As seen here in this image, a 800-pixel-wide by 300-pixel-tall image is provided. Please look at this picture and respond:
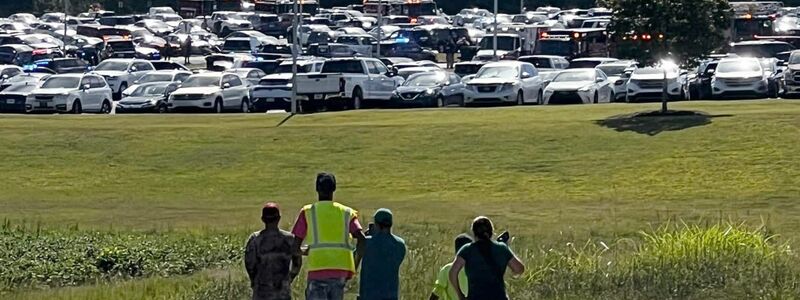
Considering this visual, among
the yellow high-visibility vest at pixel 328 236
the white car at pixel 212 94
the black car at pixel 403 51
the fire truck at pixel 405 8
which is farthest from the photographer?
the fire truck at pixel 405 8

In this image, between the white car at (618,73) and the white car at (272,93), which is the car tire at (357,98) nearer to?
the white car at (272,93)

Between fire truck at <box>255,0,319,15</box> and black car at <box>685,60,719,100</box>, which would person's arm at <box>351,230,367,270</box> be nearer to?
black car at <box>685,60,719,100</box>

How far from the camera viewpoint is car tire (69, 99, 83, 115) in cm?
4903

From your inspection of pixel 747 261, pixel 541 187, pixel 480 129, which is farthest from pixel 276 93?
pixel 747 261

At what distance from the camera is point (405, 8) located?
349 ft

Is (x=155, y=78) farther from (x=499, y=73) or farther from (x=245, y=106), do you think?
(x=499, y=73)

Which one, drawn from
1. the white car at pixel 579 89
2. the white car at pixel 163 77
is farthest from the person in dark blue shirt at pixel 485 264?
the white car at pixel 163 77

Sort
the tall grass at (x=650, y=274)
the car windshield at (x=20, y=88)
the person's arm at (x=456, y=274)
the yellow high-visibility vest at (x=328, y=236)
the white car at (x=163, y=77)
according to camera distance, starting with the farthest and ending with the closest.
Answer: the white car at (x=163, y=77)
the car windshield at (x=20, y=88)
the tall grass at (x=650, y=274)
the yellow high-visibility vest at (x=328, y=236)
the person's arm at (x=456, y=274)

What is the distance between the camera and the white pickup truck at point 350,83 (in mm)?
45406

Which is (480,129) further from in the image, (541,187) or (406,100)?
(406,100)

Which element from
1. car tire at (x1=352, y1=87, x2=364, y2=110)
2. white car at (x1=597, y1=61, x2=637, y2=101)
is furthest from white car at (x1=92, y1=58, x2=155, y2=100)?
white car at (x1=597, y1=61, x2=637, y2=101)

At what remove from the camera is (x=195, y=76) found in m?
50.8

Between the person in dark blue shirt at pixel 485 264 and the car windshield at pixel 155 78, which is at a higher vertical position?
the person in dark blue shirt at pixel 485 264

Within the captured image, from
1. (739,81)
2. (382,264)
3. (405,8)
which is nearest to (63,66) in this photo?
(739,81)
